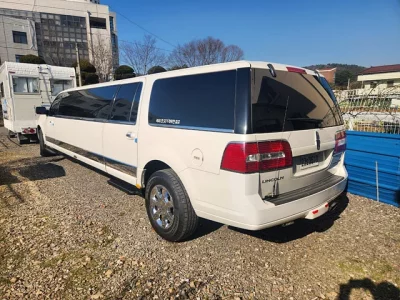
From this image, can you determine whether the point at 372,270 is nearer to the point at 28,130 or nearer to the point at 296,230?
the point at 296,230

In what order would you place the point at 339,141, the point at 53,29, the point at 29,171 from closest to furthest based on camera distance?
1. the point at 339,141
2. the point at 29,171
3. the point at 53,29

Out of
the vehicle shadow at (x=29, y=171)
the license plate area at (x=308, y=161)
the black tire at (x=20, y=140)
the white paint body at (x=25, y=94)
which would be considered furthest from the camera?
the black tire at (x=20, y=140)

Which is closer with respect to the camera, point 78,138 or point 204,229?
point 204,229

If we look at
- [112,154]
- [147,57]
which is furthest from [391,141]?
[147,57]

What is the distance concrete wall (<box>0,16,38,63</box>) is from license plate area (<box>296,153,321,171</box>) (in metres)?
47.3

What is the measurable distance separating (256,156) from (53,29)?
51560mm

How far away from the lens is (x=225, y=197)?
8.21ft

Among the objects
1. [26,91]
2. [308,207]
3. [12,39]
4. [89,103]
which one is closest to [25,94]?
[26,91]

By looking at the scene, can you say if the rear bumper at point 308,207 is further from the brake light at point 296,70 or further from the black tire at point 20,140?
the black tire at point 20,140

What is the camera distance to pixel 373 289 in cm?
246

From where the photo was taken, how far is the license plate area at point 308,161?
2729 mm

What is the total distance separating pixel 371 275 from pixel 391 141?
232cm

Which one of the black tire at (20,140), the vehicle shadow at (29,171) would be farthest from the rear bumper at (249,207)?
the black tire at (20,140)

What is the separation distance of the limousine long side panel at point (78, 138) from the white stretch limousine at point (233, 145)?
1005mm
